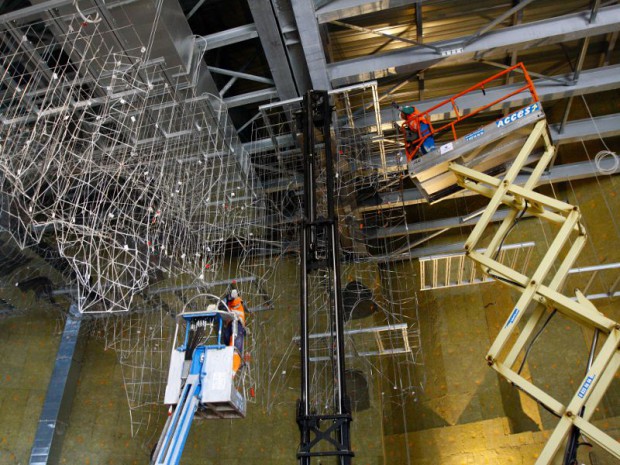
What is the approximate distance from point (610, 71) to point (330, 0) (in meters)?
6.19

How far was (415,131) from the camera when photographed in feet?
30.2

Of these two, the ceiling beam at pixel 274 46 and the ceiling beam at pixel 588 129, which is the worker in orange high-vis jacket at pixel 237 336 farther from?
the ceiling beam at pixel 588 129

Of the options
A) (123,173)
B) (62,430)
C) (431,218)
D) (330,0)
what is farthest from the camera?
(431,218)

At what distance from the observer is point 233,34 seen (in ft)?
31.7

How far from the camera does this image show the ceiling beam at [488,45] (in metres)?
9.06

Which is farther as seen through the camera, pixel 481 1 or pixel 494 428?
pixel 494 428

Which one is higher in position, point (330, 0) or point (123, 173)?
→ point (330, 0)

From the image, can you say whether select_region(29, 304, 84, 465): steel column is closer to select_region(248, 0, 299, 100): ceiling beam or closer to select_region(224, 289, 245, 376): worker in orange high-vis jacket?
select_region(248, 0, 299, 100): ceiling beam

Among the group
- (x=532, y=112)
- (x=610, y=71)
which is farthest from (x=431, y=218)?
(x=532, y=112)

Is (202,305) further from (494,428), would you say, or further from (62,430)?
(494,428)

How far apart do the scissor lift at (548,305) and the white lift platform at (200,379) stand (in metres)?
3.59

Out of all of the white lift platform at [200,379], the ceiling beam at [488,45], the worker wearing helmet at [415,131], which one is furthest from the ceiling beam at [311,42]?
the white lift platform at [200,379]

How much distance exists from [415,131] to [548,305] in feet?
12.7

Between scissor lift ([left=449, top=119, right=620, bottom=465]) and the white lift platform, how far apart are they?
11.8ft
